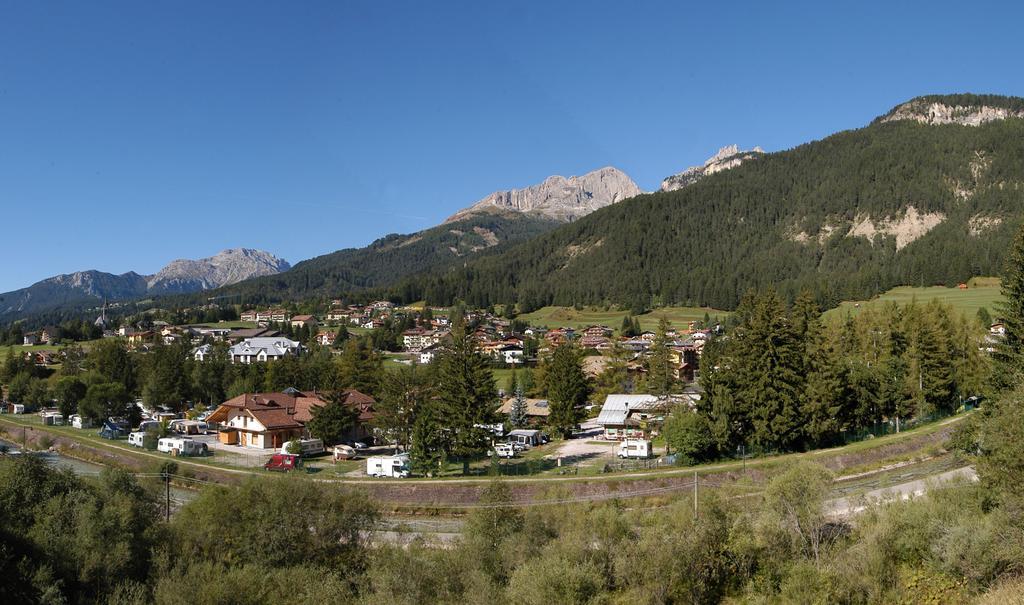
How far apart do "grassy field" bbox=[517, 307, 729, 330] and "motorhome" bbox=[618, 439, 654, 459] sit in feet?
252

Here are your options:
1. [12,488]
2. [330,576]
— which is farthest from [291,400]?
[330,576]

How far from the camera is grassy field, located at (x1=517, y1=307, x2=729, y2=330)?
12456 centimetres

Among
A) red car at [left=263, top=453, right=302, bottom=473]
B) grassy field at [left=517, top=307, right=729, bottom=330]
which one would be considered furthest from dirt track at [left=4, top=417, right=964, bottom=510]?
grassy field at [left=517, top=307, right=729, bottom=330]

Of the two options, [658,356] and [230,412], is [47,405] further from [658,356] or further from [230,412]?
[658,356]

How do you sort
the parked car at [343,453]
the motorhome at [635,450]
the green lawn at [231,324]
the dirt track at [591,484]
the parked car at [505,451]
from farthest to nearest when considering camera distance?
the green lawn at [231,324] → the parked car at [343,453] → the parked car at [505,451] → the motorhome at [635,450] → the dirt track at [591,484]

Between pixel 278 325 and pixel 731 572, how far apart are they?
417ft

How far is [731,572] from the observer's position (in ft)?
57.0

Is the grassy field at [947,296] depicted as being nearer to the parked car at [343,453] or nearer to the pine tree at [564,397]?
the pine tree at [564,397]

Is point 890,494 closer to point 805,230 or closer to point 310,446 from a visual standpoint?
point 310,446

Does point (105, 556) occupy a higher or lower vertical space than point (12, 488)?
lower

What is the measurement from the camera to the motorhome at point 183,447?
148ft

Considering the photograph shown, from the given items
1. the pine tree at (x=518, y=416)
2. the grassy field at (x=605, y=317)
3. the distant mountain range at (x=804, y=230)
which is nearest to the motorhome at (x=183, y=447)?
the pine tree at (x=518, y=416)

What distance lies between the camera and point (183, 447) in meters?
45.3

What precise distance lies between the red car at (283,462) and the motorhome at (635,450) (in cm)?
1928
